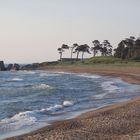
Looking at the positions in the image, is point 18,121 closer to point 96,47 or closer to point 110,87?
point 110,87

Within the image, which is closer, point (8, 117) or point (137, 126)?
point (137, 126)

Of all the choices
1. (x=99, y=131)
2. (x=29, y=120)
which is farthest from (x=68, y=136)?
(x=29, y=120)

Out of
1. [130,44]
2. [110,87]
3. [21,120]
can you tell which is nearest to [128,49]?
[130,44]

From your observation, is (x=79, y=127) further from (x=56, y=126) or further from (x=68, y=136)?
(x=68, y=136)

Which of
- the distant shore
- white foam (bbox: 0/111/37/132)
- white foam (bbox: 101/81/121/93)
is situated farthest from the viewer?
white foam (bbox: 101/81/121/93)

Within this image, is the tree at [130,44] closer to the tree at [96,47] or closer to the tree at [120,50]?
the tree at [120,50]

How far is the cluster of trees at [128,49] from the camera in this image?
118562 millimetres

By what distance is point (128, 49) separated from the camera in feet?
407

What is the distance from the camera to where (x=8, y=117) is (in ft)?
78.2

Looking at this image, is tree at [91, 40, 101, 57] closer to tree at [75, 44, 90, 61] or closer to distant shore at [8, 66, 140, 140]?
tree at [75, 44, 90, 61]

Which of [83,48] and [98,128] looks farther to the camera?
[83,48]

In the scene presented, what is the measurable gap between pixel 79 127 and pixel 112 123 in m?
1.46

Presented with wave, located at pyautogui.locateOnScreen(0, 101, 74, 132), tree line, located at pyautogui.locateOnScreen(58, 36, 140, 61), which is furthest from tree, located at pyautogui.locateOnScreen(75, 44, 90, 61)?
wave, located at pyautogui.locateOnScreen(0, 101, 74, 132)

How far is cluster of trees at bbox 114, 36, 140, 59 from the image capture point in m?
119
